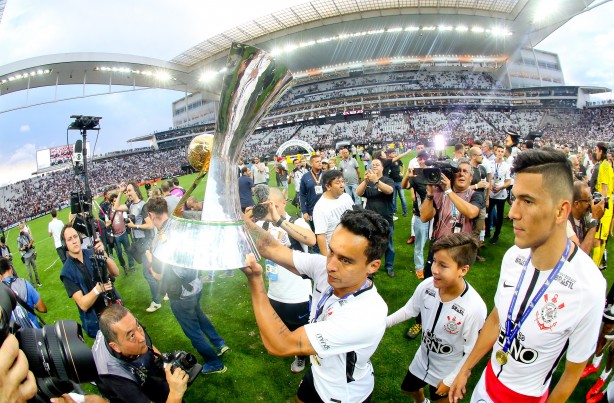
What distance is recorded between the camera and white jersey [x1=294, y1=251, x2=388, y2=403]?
5.06 ft

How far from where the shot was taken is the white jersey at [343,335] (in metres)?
1.54

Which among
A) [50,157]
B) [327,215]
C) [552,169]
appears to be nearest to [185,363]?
[552,169]

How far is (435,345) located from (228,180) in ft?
6.46

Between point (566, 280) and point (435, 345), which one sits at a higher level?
point (566, 280)

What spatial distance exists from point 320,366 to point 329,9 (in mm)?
40212

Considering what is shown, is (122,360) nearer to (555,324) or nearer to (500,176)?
(555,324)

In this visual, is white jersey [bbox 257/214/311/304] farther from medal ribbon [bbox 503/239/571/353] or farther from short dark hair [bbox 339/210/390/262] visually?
medal ribbon [bbox 503/239/571/353]

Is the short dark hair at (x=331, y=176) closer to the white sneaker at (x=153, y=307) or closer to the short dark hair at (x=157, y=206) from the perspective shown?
the short dark hair at (x=157, y=206)

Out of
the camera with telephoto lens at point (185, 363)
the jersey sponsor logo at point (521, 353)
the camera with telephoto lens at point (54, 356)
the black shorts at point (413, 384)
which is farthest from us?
the black shorts at point (413, 384)

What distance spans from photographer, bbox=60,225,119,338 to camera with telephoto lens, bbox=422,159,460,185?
11.6ft

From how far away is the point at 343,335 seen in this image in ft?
5.08

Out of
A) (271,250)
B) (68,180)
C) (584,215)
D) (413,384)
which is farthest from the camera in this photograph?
(68,180)

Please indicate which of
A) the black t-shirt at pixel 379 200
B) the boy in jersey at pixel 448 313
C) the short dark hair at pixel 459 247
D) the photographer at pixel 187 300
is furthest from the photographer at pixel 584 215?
the photographer at pixel 187 300

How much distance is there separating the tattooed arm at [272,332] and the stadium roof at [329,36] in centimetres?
3866
